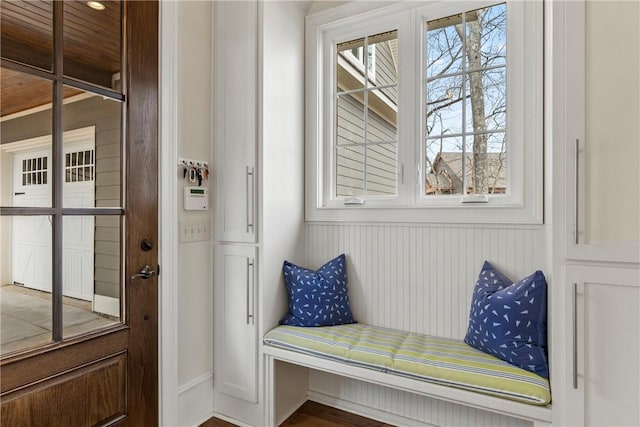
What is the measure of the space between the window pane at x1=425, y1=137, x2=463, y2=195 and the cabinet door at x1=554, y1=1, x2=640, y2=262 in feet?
2.31

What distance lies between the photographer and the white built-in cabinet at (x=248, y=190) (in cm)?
199

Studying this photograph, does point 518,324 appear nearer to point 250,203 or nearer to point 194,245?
point 250,203

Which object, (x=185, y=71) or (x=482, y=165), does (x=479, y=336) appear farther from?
(x=185, y=71)

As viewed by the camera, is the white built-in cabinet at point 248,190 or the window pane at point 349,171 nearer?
the white built-in cabinet at point 248,190

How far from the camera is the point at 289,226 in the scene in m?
2.21

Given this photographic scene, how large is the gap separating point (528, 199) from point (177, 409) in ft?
7.00

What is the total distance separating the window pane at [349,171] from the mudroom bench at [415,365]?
855 millimetres

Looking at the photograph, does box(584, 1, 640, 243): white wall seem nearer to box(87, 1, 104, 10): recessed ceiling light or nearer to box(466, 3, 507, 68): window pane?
box(466, 3, 507, 68): window pane

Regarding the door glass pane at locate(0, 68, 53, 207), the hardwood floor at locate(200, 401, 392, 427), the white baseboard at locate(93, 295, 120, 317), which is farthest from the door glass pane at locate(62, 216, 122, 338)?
the hardwood floor at locate(200, 401, 392, 427)

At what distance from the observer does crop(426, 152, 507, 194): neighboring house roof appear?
1.89m

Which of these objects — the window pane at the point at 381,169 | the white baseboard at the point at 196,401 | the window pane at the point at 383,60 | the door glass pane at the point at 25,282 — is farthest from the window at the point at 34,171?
the window pane at the point at 383,60

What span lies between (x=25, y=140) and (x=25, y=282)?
552mm

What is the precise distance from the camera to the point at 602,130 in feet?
4.11

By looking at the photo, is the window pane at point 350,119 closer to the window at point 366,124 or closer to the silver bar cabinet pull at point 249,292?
the window at point 366,124
